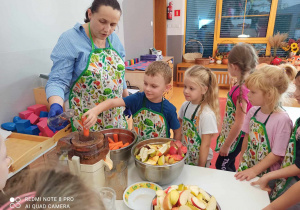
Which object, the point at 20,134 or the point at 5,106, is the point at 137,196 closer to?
the point at 20,134

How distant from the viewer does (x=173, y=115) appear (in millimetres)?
1277

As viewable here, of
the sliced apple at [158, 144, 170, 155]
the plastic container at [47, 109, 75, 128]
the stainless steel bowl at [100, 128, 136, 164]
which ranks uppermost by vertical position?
the plastic container at [47, 109, 75, 128]

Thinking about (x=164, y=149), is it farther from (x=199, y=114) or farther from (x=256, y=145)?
(x=256, y=145)

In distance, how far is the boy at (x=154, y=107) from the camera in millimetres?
1265

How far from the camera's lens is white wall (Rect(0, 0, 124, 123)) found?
1.63 meters

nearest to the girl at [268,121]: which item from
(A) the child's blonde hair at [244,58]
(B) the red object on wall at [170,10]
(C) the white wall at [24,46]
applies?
(A) the child's blonde hair at [244,58]

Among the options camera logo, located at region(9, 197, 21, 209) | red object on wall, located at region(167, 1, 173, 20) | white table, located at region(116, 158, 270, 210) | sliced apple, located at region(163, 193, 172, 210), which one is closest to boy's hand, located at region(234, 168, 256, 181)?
white table, located at region(116, 158, 270, 210)

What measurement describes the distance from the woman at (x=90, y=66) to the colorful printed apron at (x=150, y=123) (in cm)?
24

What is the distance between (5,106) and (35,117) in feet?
0.74

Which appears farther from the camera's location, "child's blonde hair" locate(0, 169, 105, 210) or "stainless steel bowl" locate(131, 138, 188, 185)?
"stainless steel bowl" locate(131, 138, 188, 185)

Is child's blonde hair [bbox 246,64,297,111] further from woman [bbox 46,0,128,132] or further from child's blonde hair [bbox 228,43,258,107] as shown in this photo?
woman [bbox 46,0,128,132]

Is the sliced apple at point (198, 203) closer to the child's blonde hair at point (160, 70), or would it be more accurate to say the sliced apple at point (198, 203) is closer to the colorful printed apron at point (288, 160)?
the colorful printed apron at point (288, 160)

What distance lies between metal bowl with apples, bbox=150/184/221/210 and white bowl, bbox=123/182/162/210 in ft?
0.28

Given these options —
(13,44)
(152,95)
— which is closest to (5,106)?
(13,44)
